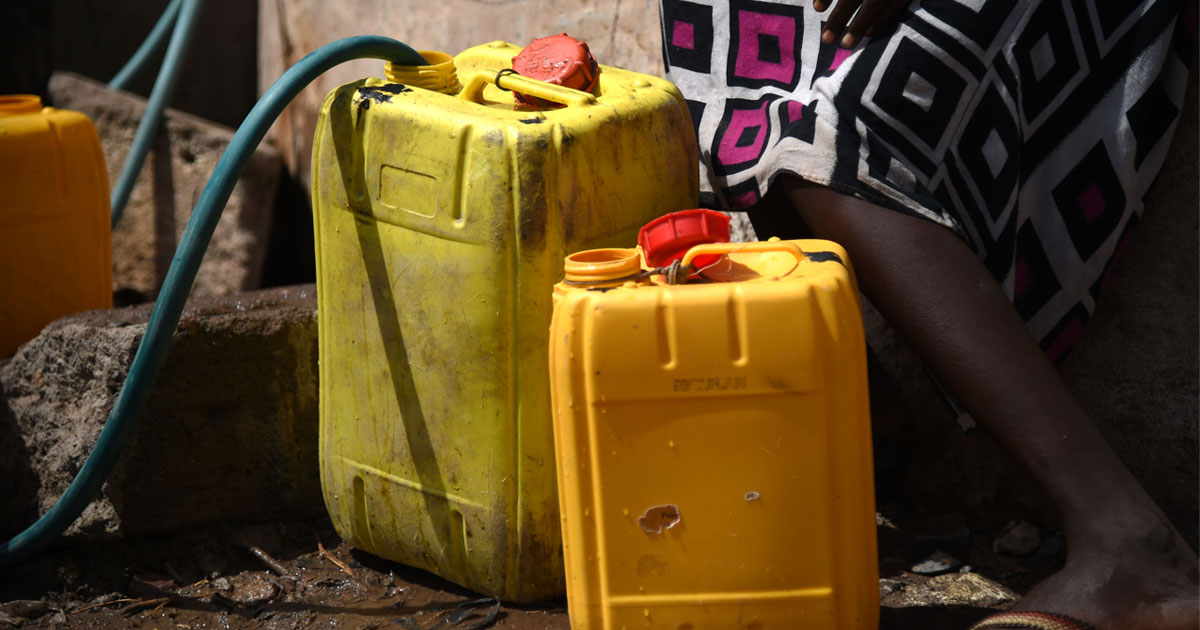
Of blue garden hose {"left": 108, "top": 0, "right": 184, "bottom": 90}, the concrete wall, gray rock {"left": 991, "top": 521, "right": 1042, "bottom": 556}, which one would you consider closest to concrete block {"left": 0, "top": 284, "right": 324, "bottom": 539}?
gray rock {"left": 991, "top": 521, "right": 1042, "bottom": 556}

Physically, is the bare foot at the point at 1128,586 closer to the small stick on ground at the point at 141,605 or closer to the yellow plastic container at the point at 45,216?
the small stick on ground at the point at 141,605

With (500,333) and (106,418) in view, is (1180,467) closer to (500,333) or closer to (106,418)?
(500,333)

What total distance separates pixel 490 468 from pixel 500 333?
21 centimetres

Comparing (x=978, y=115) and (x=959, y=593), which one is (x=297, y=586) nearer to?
(x=959, y=593)

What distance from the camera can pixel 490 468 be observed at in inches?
66.6

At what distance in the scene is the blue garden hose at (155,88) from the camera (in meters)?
3.29

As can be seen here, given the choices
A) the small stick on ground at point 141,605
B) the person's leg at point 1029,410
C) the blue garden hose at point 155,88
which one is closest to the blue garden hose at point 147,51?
the blue garden hose at point 155,88

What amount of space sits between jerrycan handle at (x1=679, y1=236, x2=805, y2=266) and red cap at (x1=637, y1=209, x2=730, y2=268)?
2 cm

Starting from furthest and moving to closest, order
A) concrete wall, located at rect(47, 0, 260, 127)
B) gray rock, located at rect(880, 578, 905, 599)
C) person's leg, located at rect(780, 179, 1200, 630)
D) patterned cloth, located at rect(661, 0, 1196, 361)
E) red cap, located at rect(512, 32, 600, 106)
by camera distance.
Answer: concrete wall, located at rect(47, 0, 260, 127)
gray rock, located at rect(880, 578, 905, 599)
red cap, located at rect(512, 32, 600, 106)
patterned cloth, located at rect(661, 0, 1196, 361)
person's leg, located at rect(780, 179, 1200, 630)

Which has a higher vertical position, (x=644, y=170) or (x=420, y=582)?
(x=644, y=170)

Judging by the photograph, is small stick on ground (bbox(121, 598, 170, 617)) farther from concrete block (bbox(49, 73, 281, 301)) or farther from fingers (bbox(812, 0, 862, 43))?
concrete block (bbox(49, 73, 281, 301))

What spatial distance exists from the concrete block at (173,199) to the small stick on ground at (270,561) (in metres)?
1.59

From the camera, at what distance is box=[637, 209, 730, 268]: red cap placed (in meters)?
1.51

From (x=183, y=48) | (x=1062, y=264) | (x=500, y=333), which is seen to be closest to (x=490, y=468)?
(x=500, y=333)
